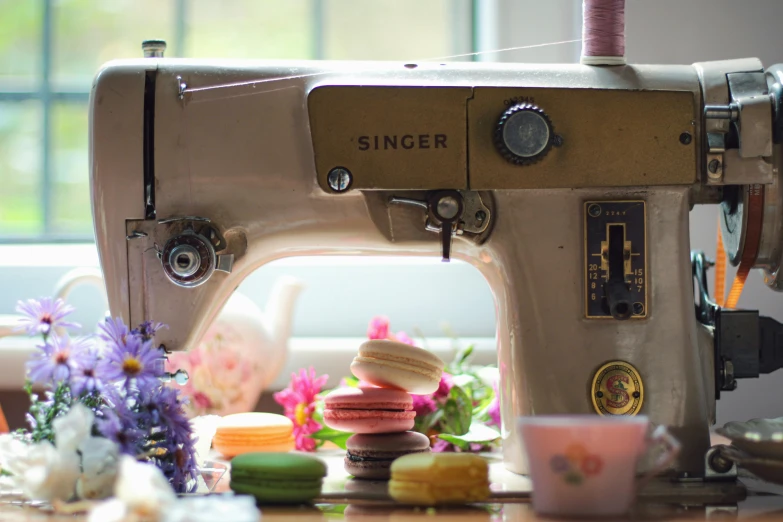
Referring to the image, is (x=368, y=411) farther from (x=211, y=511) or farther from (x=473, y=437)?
(x=211, y=511)

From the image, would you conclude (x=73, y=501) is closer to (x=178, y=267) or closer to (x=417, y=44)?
(x=178, y=267)

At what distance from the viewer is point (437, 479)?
0.98 metres

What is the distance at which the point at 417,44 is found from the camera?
1.98 m

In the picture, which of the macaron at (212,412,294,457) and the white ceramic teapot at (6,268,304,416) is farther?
the white ceramic teapot at (6,268,304,416)

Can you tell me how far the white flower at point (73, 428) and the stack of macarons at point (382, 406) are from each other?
320 mm

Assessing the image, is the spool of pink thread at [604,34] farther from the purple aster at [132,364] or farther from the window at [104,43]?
the window at [104,43]

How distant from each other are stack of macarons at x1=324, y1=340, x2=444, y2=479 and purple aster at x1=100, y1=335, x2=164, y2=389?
0.25 metres

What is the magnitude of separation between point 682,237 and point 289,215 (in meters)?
0.44

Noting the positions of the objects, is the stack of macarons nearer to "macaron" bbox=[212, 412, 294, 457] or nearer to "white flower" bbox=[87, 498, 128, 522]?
"macaron" bbox=[212, 412, 294, 457]

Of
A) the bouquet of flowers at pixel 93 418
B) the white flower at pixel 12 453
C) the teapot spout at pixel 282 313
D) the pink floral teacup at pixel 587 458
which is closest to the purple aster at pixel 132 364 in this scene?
the bouquet of flowers at pixel 93 418

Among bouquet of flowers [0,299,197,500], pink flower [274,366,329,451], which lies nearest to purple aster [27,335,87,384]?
bouquet of flowers [0,299,197,500]

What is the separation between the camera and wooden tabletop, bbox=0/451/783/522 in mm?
958

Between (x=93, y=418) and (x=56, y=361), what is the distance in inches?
2.6

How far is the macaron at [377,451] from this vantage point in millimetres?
1142
